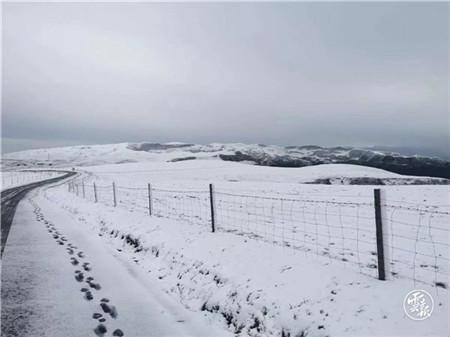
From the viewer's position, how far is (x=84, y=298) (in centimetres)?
618

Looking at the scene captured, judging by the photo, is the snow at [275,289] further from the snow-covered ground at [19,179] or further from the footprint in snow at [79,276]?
the snow-covered ground at [19,179]

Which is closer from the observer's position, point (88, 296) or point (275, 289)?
point (275, 289)

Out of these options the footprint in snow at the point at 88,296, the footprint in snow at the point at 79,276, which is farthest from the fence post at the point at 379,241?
the footprint in snow at the point at 79,276

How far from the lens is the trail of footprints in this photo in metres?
5.08

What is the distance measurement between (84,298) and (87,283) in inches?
34.3

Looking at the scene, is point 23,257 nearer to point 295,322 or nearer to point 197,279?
point 197,279

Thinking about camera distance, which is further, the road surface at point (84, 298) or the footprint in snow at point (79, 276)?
the footprint in snow at point (79, 276)

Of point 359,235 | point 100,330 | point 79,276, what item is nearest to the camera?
point 100,330

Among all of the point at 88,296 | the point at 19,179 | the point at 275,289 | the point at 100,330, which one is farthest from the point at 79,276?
the point at 19,179

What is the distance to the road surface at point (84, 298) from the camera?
5.13 metres

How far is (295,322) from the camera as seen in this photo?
485cm

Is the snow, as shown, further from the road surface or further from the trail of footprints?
the trail of footprints

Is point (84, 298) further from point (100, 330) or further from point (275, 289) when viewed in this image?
point (275, 289)

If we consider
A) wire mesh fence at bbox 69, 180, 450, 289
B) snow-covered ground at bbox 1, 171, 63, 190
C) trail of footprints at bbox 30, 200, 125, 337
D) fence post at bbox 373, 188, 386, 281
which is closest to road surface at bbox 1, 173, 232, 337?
trail of footprints at bbox 30, 200, 125, 337
